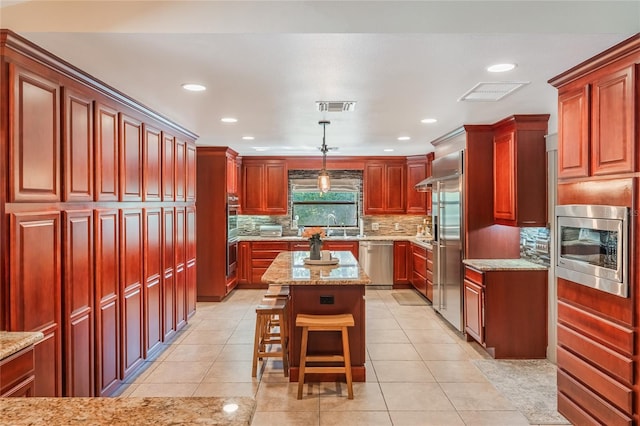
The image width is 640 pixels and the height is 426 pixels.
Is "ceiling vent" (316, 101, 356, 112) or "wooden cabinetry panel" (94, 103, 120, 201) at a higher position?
"ceiling vent" (316, 101, 356, 112)

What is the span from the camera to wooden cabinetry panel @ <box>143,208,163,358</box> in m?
3.74

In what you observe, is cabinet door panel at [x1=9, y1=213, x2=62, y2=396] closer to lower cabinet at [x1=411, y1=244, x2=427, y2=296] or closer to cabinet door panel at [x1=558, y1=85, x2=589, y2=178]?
cabinet door panel at [x1=558, y1=85, x2=589, y2=178]

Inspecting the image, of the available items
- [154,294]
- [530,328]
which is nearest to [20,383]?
[154,294]

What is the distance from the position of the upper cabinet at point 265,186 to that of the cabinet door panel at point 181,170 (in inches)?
103

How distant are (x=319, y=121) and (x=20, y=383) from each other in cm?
323

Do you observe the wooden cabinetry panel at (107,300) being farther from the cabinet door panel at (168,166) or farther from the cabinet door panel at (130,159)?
the cabinet door panel at (168,166)

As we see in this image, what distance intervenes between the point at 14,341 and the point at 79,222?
0.96m

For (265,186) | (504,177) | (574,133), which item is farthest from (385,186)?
(574,133)

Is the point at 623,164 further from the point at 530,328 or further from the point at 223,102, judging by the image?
the point at 223,102

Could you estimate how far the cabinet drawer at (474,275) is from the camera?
4031 millimetres

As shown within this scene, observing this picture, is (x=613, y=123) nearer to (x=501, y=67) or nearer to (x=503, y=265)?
(x=501, y=67)

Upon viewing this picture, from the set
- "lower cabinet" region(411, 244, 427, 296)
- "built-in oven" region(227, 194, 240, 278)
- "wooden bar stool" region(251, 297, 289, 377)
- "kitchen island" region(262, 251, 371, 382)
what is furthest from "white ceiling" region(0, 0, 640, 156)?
"lower cabinet" region(411, 244, 427, 296)

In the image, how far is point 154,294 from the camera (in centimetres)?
393

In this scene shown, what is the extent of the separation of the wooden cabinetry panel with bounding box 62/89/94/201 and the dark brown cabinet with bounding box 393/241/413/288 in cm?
533
